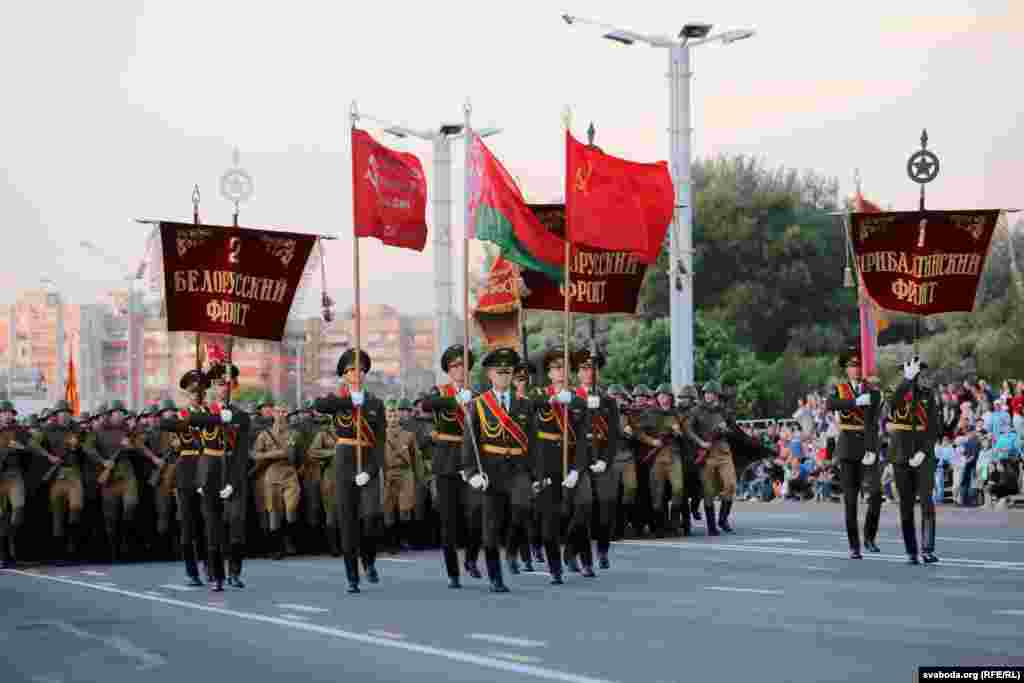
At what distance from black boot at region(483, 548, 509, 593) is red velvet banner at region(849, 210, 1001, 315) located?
5669mm

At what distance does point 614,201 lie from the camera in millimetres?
20094

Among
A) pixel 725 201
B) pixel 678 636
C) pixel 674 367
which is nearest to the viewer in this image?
pixel 678 636

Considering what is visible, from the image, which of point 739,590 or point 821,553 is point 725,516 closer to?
A: point 821,553

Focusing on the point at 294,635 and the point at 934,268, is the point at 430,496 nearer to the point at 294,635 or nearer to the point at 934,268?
the point at 934,268

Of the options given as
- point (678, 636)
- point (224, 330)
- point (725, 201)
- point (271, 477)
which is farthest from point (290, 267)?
point (725, 201)

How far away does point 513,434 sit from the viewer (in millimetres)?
16797

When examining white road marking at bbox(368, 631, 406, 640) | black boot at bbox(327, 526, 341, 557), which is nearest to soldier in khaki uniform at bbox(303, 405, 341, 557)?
black boot at bbox(327, 526, 341, 557)

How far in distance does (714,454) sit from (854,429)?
19.5 ft

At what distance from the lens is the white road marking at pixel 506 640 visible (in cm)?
1248

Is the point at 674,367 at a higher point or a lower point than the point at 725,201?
lower

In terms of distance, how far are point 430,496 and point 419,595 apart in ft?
25.3

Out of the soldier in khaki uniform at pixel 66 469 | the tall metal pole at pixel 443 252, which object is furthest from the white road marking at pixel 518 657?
the tall metal pole at pixel 443 252

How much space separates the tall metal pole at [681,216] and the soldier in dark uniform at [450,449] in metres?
13.7

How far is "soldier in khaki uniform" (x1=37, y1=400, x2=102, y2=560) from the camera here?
23125 millimetres
